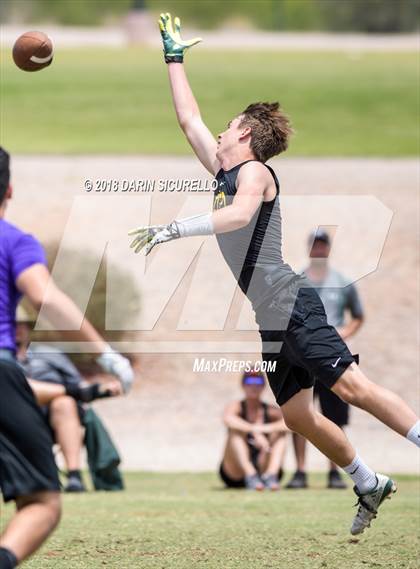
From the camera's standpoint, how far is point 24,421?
4879 millimetres

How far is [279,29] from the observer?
63.7 metres

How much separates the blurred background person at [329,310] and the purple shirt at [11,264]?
6.54m

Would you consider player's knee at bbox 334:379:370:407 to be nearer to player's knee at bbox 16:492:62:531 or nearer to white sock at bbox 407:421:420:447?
white sock at bbox 407:421:420:447

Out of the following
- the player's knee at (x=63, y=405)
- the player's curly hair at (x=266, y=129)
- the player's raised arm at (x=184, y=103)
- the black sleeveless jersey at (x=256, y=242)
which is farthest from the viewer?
the player's knee at (x=63, y=405)

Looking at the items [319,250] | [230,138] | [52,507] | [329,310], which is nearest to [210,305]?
[329,310]

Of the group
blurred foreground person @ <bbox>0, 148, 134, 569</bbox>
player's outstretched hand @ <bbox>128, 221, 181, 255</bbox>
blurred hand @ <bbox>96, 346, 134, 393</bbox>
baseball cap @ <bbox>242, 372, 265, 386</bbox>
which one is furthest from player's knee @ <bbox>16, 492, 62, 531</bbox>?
baseball cap @ <bbox>242, 372, 265, 386</bbox>

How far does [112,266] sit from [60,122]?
19.5m

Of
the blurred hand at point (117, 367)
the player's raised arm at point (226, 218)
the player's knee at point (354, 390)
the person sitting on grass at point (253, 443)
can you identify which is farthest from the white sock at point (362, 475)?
the person sitting on grass at point (253, 443)

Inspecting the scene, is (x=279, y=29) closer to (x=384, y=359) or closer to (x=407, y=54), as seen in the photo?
(x=407, y=54)

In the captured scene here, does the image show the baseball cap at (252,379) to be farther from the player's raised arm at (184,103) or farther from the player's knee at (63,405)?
the player's raised arm at (184,103)

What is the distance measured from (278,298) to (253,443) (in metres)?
5.28

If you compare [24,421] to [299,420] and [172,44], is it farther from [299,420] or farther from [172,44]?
[172,44]

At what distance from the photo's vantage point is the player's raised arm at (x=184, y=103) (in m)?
7.18

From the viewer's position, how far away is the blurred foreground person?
4.87 meters
